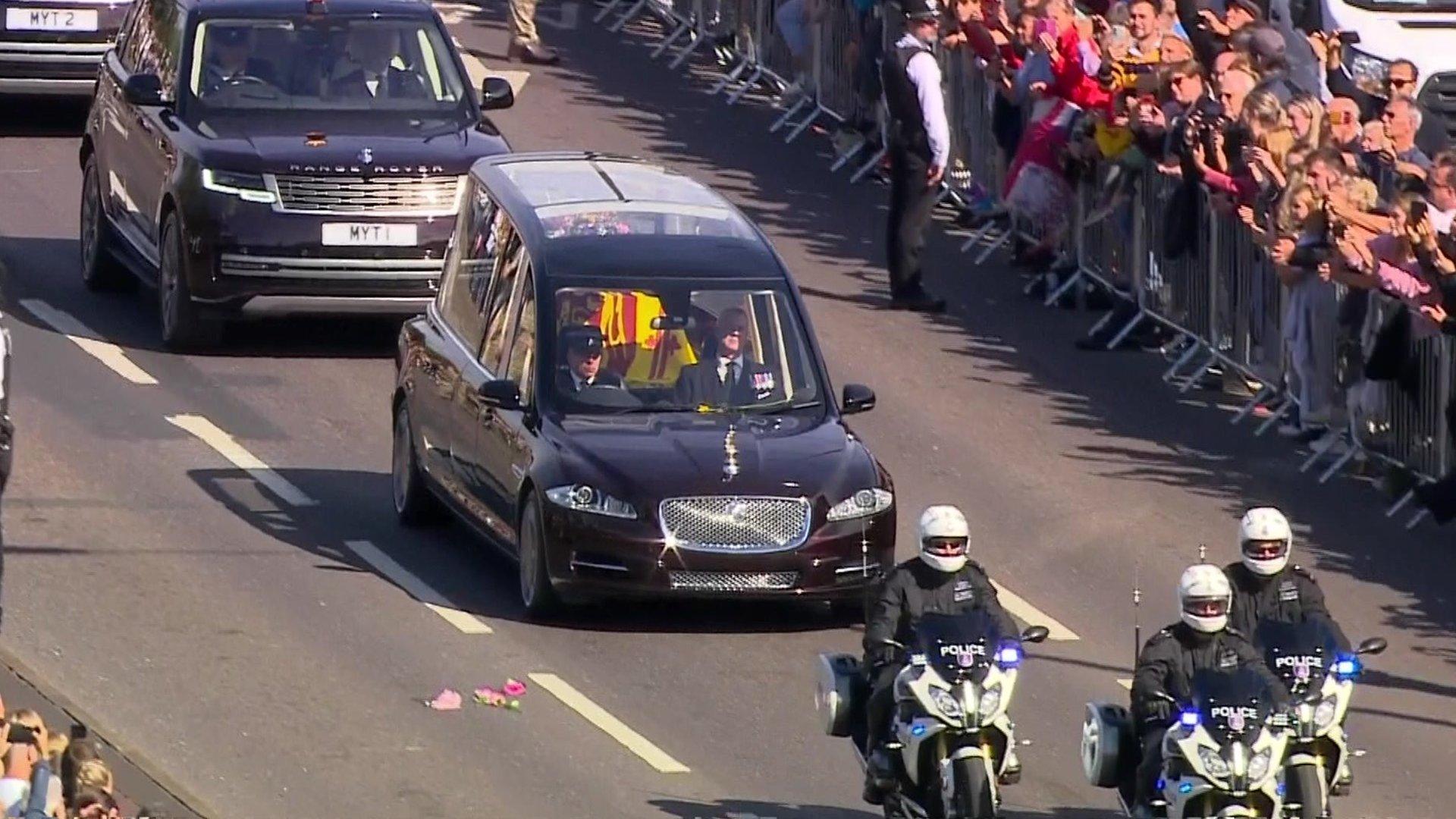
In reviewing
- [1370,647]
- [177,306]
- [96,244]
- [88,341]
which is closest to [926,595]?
Answer: [1370,647]

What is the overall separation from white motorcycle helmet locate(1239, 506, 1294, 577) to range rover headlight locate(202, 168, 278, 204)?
9517mm

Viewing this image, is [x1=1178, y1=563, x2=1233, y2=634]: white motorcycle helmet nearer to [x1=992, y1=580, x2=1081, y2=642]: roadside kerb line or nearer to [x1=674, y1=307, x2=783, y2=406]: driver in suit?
[x1=992, y1=580, x2=1081, y2=642]: roadside kerb line

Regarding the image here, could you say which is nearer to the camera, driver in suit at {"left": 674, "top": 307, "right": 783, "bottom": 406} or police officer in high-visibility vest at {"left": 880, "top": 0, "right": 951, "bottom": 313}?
driver in suit at {"left": 674, "top": 307, "right": 783, "bottom": 406}

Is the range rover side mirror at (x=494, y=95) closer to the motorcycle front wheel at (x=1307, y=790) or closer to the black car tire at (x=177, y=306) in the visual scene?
the black car tire at (x=177, y=306)

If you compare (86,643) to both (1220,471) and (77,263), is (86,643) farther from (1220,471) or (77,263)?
(77,263)

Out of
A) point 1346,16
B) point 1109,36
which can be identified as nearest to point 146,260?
point 1109,36

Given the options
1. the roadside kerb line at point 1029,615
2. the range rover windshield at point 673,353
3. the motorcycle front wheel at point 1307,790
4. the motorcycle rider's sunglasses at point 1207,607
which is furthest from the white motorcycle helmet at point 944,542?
the range rover windshield at point 673,353

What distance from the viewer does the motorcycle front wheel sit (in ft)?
44.4

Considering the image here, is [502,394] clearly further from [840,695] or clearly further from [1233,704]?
[1233,704]

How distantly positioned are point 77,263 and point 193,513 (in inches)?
249

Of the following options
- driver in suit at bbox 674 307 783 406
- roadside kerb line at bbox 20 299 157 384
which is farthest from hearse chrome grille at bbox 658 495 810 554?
roadside kerb line at bbox 20 299 157 384

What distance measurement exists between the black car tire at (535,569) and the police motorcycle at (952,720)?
3792 mm

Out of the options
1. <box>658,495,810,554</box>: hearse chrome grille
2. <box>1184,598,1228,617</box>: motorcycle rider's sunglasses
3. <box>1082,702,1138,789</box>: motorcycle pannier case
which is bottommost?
<box>658,495,810,554</box>: hearse chrome grille

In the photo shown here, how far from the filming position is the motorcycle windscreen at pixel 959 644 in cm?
1400
